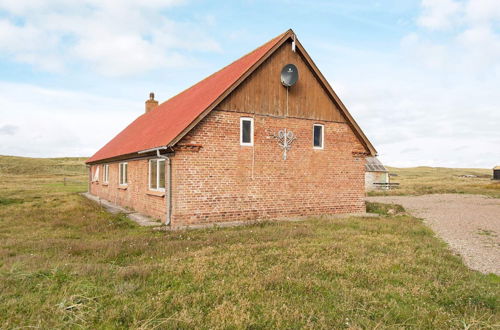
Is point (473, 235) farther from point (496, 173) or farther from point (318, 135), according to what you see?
point (496, 173)

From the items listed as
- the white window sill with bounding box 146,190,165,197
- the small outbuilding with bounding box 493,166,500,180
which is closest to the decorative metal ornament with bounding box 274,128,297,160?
the white window sill with bounding box 146,190,165,197

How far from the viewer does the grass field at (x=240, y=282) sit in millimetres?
4594

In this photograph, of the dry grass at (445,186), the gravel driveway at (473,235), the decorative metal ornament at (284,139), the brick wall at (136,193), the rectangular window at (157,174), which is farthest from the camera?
the dry grass at (445,186)

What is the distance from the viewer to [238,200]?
12742 mm

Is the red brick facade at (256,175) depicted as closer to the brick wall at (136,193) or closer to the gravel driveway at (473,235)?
the brick wall at (136,193)

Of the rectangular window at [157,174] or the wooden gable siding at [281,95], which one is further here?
the rectangular window at [157,174]

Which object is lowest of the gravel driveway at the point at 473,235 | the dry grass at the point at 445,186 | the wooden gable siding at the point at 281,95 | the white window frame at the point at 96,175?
the gravel driveway at the point at 473,235

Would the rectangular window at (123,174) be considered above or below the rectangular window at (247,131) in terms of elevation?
below

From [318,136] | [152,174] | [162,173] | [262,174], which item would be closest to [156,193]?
[162,173]

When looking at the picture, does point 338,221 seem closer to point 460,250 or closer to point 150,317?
point 460,250

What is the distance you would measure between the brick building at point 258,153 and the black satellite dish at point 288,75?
23 cm

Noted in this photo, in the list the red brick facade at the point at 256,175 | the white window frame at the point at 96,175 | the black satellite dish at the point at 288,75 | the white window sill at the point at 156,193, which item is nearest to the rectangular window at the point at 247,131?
the red brick facade at the point at 256,175

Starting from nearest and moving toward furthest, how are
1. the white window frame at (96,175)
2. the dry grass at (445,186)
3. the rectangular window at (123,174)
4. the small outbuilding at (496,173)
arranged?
1. the rectangular window at (123,174)
2. the white window frame at (96,175)
3. the dry grass at (445,186)
4. the small outbuilding at (496,173)

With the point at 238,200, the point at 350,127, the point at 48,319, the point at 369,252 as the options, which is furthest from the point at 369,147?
the point at 48,319
